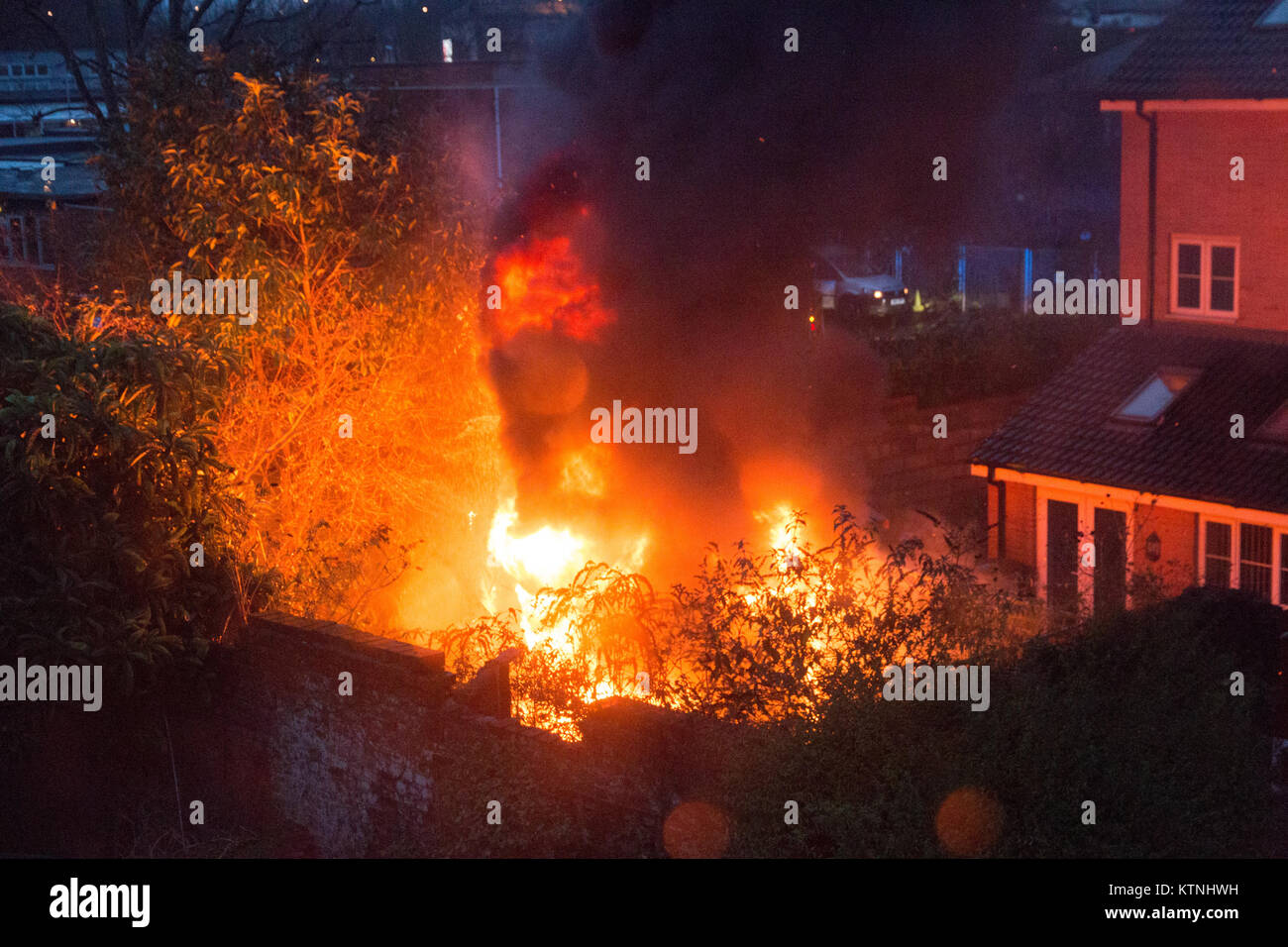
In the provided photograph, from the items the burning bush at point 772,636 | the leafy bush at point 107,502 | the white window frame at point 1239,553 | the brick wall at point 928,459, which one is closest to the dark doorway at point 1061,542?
the white window frame at point 1239,553

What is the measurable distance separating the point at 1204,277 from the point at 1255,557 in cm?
388

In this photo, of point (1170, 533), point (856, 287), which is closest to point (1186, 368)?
point (1170, 533)

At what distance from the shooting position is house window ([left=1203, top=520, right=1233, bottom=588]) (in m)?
13.8

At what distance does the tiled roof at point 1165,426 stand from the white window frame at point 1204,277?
25cm

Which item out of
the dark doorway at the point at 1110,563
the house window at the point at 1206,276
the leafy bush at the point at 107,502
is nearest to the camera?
the leafy bush at the point at 107,502

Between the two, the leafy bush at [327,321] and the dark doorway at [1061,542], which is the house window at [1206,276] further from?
the leafy bush at [327,321]

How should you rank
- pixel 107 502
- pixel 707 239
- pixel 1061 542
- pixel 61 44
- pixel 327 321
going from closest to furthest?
pixel 107 502, pixel 327 321, pixel 1061 542, pixel 707 239, pixel 61 44

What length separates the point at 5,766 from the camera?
977 cm

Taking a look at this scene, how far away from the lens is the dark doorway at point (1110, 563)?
9.50 metres

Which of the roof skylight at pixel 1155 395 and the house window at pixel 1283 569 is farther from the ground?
the roof skylight at pixel 1155 395

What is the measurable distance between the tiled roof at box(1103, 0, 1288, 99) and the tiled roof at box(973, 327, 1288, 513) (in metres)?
2.87

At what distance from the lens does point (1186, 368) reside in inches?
599

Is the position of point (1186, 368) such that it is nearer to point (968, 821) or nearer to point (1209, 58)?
point (1209, 58)
